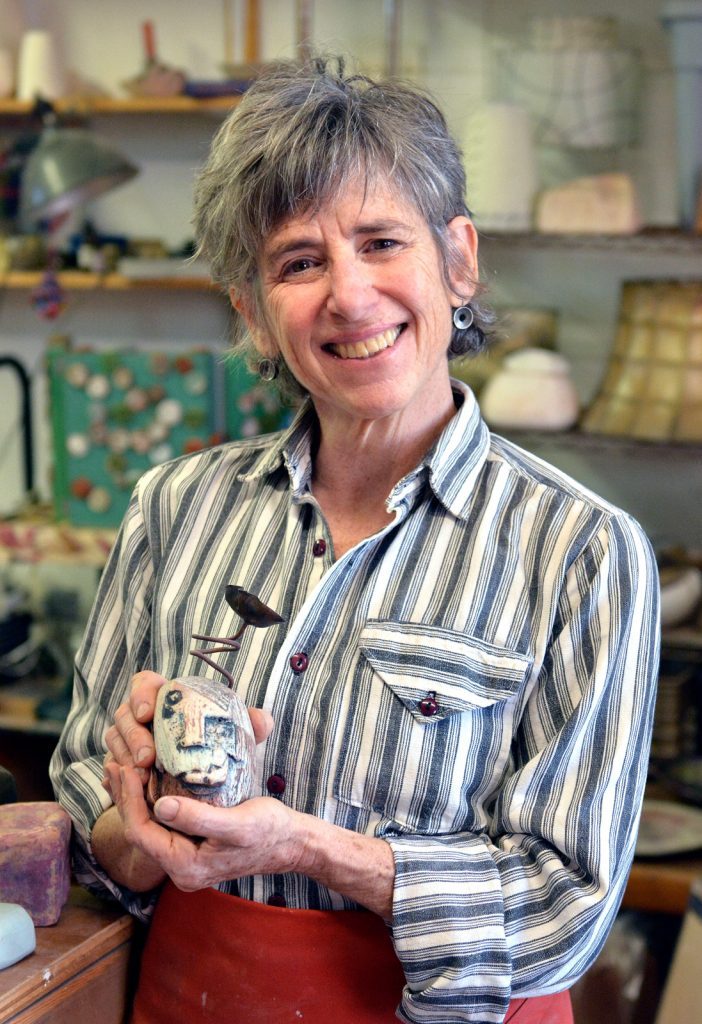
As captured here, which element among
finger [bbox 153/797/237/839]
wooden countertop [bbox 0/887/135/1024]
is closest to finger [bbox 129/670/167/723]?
finger [bbox 153/797/237/839]

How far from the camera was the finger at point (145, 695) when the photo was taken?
0.97 m

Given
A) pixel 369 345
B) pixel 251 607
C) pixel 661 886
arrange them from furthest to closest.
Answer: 1. pixel 661 886
2. pixel 369 345
3. pixel 251 607

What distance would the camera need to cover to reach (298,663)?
1074 mm

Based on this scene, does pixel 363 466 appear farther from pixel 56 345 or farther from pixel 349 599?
pixel 56 345

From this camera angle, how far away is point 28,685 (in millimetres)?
2863

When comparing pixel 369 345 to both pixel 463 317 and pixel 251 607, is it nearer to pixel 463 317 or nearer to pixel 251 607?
pixel 463 317

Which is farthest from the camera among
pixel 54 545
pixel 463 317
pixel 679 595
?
pixel 54 545

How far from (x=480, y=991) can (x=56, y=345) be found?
91.5 inches

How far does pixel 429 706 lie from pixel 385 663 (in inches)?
2.1

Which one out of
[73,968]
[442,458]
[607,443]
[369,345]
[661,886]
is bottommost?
[661,886]

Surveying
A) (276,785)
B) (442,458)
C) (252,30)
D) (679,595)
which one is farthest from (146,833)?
(252,30)

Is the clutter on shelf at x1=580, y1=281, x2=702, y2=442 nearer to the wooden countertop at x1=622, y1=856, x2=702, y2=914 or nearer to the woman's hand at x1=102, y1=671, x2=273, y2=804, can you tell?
the wooden countertop at x1=622, y1=856, x2=702, y2=914

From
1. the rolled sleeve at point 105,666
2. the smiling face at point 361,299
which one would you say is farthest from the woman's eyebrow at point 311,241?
the rolled sleeve at point 105,666

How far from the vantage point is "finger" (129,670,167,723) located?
0.97m
